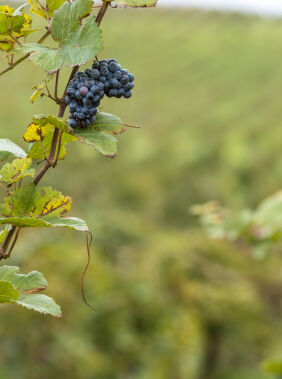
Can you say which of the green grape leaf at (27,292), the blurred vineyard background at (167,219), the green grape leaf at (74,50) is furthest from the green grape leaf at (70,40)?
the green grape leaf at (27,292)

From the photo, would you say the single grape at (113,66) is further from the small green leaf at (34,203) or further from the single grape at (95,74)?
the small green leaf at (34,203)

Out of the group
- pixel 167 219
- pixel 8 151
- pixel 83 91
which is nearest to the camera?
pixel 83 91

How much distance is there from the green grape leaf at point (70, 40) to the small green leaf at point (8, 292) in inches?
8.1

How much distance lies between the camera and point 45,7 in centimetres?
56

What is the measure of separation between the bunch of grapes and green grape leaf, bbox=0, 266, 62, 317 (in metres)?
0.17

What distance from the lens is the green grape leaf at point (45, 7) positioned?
0.55 metres

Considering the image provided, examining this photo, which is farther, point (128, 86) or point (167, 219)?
point (167, 219)

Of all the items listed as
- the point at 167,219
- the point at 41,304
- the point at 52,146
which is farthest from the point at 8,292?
the point at 167,219

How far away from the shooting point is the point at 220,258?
5.57 metres

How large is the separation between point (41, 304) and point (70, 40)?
256mm

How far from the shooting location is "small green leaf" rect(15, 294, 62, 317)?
52cm

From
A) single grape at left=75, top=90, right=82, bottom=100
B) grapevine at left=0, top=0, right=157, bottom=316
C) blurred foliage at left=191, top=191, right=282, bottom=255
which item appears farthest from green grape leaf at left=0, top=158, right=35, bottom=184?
blurred foliage at left=191, top=191, right=282, bottom=255

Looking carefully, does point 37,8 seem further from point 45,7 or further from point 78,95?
point 78,95

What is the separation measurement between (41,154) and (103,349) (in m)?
3.11
